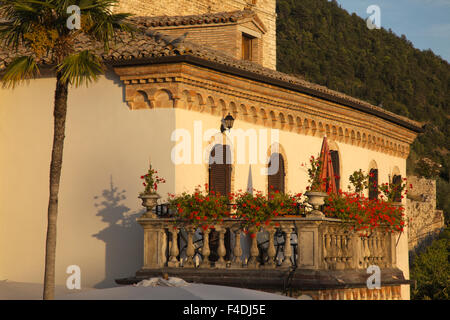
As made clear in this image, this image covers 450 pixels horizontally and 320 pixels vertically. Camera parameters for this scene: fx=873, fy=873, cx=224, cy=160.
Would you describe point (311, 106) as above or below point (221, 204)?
above

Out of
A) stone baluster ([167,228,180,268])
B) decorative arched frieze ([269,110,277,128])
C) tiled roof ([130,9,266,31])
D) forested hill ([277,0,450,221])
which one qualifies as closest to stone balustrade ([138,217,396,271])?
stone baluster ([167,228,180,268])

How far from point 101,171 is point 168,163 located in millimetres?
1661

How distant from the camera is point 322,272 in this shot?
1642 centimetres

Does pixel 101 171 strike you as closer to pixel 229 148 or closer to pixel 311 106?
pixel 229 148

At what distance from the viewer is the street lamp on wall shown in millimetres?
19938

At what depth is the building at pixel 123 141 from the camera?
18719 mm

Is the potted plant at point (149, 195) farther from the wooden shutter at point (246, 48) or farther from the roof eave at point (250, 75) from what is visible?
the wooden shutter at point (246, 48)

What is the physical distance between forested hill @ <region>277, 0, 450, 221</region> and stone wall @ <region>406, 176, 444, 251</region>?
9.77 m

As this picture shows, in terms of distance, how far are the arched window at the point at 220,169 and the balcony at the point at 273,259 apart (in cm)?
149

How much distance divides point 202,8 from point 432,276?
54.9 feet
